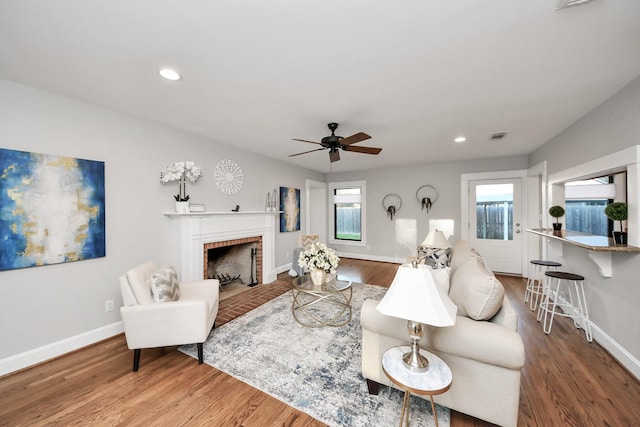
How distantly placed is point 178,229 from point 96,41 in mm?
2165

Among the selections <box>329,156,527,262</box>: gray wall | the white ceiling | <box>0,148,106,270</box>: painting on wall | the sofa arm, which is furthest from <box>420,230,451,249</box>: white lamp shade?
<box>0,148,106,270</box>: painting on wall

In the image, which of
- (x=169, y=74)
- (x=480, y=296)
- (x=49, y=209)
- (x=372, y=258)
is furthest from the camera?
(x=372, y=258)

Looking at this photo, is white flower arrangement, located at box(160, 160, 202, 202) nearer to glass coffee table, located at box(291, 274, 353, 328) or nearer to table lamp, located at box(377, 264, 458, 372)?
glass coffee table, located at box(291, 274, 353, 328)

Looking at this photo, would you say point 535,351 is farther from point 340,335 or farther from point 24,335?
point 24,335

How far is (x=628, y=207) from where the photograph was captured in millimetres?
2006

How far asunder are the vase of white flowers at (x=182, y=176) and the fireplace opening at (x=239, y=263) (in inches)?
51.8

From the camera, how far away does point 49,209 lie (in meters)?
2.14

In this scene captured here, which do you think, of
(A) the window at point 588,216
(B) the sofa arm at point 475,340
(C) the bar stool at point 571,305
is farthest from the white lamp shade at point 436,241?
(A) the window at point 588,216

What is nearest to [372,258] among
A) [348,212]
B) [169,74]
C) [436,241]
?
[348,212]

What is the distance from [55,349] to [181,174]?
2.08 m

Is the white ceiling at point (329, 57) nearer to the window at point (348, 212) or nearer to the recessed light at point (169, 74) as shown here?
the recessed light at point (169, 74)

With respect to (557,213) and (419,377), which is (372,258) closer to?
(557,213)

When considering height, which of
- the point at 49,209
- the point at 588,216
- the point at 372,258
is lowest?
the point at 372,258

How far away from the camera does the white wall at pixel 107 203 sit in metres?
2.02
